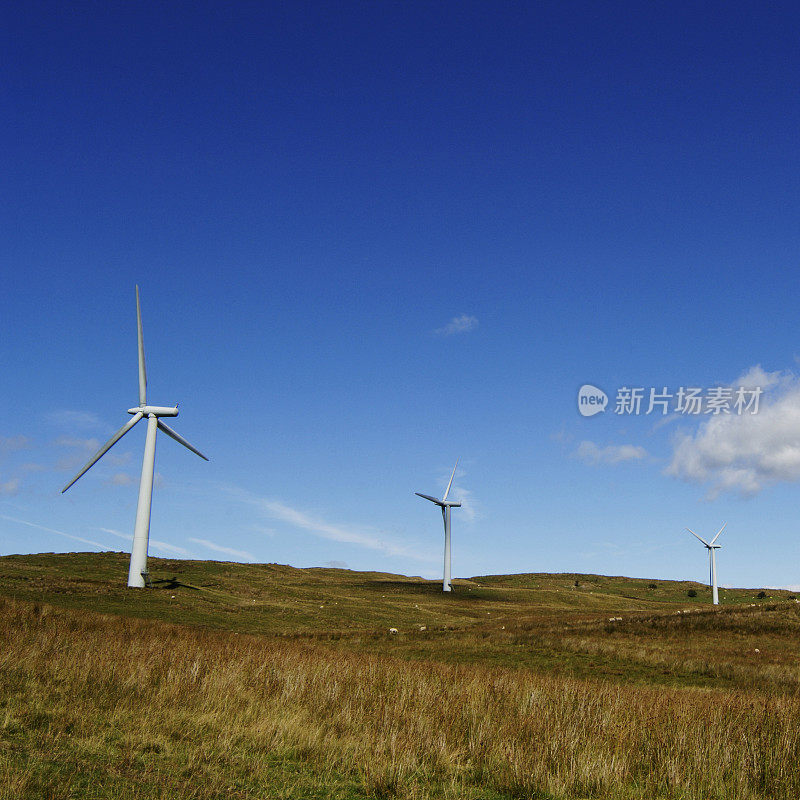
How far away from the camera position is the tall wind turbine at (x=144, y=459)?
61.5 metres

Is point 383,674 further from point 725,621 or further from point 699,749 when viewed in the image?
point 725,621

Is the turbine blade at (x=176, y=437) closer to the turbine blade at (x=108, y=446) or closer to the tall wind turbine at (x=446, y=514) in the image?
the turbine blade at (x=108, y=446)

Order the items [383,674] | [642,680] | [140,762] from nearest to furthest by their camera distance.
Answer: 1. [140,762]
2. [383,674]
3. [642,680]

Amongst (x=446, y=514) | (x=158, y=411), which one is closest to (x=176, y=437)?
(x=158, y=411)

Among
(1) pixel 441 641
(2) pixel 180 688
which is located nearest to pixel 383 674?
(2) pixel 180 688

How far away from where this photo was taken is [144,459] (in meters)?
64.8

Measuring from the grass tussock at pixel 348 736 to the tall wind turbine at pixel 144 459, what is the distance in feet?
161

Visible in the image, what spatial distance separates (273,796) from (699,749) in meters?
6.39

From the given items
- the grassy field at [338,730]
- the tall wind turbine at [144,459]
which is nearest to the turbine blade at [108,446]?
the tall wind turbine at [144,459]

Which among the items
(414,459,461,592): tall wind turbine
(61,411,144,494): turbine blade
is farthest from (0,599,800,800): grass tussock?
(414,459,461,592): tall wind turbine

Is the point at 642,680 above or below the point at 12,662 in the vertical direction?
below

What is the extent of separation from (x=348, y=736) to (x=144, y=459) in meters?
59.0

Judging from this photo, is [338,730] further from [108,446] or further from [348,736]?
[108,446]

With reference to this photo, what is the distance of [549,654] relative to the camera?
32719 mm
